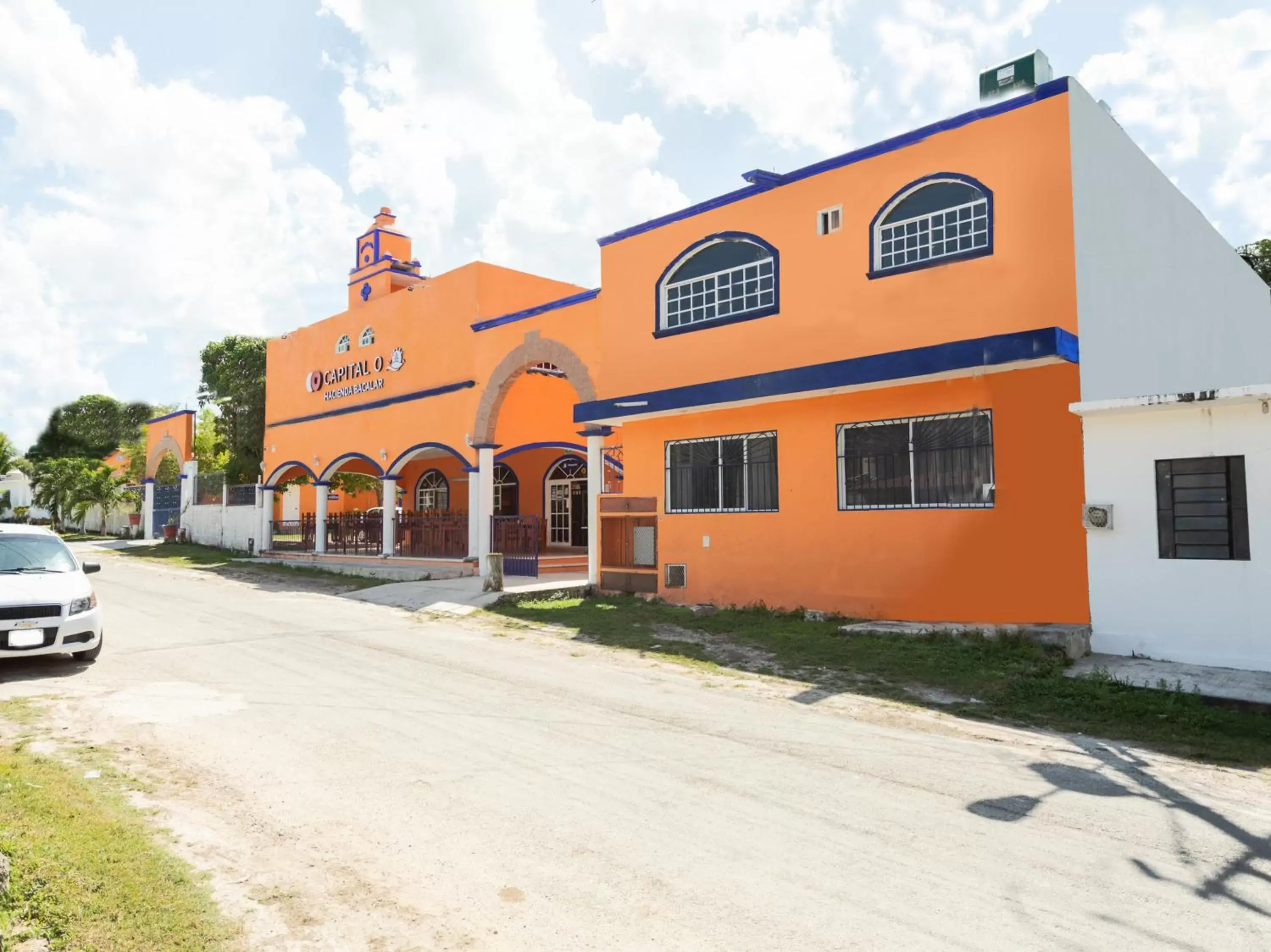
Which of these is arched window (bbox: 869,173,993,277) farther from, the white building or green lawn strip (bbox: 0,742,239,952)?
green lawn strip (bbox: 0,742,239,952)

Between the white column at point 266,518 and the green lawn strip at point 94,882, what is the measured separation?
26027 millimetres

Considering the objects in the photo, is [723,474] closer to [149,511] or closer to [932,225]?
[932,225]

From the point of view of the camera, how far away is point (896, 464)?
12039mm

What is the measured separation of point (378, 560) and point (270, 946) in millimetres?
20199

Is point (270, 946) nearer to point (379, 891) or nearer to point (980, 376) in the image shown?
point (379, 891)

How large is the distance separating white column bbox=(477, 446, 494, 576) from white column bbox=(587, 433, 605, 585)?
3.89m

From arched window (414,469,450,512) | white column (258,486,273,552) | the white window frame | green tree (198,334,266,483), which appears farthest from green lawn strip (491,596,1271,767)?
green tree (198,334,266,483)

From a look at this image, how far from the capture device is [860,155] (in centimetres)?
1264

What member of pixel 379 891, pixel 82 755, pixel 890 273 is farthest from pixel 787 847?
pixel 890 273

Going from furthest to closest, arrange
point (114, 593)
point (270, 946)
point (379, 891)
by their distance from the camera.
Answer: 1. point (114, 593)
2. point (379, 891)
3. point (270, 946)

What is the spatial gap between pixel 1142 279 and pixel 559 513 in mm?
17180

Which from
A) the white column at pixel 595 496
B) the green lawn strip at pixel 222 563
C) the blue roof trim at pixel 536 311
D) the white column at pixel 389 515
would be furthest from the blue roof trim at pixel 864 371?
the white column at pixel 389 515

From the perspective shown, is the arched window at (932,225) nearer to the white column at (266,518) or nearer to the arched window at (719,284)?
the arched window at (719,284)

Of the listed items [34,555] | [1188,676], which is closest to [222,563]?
[34,555]
